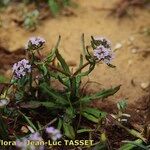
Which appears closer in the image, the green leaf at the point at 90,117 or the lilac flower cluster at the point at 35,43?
the lilac flower cluster at the point at 35,43

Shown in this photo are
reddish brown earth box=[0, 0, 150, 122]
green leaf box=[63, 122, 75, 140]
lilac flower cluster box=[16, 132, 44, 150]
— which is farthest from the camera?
reddish brown earth box=[0, 0, 150, 122]

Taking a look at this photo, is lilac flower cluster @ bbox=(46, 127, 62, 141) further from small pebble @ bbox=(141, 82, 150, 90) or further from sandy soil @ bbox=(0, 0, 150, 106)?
small pebble @ bbox=(141, 82, 150, 90)

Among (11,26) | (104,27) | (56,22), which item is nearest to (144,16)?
(104,27)

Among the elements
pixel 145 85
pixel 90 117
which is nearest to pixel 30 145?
pixel 90 117

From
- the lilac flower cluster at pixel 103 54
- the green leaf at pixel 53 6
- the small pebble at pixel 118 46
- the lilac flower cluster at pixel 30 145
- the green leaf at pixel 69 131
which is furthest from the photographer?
the green leaf at pixel 53 6

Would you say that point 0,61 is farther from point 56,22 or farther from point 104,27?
point 104,27

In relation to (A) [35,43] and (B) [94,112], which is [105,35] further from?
(A) [35,43]

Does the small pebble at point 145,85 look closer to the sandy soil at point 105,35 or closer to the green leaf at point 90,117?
the sandy soil at point 105,35

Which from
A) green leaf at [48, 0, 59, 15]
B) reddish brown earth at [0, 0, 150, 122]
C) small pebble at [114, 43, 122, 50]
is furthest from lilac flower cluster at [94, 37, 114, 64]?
green leaf at [48, 0, 59, 15]

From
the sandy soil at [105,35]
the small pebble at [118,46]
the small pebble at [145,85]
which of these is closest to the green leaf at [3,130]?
the sandy soil at [105,35]
